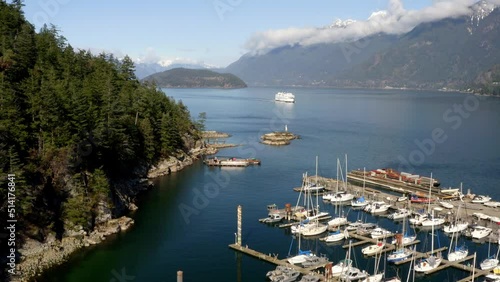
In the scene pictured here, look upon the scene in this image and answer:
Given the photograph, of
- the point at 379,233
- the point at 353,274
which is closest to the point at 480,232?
the point at 379,233

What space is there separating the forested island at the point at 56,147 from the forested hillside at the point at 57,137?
107mm

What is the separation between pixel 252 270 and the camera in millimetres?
46938

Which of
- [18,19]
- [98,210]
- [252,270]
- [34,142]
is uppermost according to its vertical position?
[18,19]

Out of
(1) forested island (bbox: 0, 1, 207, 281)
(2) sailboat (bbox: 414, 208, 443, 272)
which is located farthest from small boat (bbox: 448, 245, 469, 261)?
(1) forested island (bbox: 0, 1, 207, 281)

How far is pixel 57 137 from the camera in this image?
178 feet

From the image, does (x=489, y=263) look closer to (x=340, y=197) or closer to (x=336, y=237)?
(x=336, y=237)

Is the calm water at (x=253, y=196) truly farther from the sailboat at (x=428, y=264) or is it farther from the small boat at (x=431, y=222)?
the small boat at (x=431, y=222)

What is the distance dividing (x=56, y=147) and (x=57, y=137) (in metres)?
1.41

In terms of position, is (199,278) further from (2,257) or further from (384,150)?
(384,150)

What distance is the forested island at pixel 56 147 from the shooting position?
46188 mm

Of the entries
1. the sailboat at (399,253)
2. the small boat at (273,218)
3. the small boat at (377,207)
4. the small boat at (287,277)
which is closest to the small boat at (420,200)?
the small boat at (377,207)

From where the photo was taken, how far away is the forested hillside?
47938 mm

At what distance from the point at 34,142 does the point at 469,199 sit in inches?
2454

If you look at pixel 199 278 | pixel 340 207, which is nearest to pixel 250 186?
pixel 340 207
